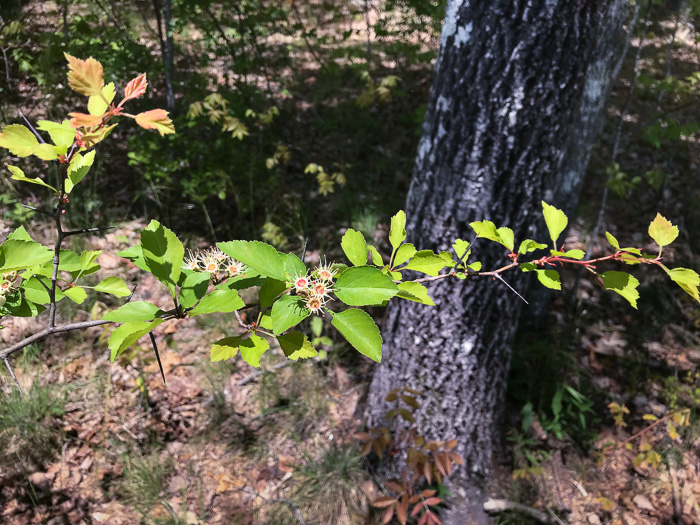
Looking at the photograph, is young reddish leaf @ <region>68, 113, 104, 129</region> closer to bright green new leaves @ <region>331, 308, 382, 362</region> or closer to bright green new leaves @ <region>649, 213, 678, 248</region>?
bright green new leaves @ <region>331, 308, 382, 362</region>

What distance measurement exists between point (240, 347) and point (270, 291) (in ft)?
0.29

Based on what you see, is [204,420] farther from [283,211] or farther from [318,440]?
[283,211]

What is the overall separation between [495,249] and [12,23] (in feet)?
11.9

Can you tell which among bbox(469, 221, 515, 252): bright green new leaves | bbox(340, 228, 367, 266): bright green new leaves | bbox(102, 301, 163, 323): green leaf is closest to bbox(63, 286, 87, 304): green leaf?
bbox(102, 301, 163, 323): green leaf

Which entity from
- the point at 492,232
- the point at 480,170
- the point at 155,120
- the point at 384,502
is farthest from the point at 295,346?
the point at 384,502

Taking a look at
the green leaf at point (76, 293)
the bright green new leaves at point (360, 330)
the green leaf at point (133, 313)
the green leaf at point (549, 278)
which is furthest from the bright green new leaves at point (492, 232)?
the green leaf at point (76, 293)

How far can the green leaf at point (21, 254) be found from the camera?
58cm

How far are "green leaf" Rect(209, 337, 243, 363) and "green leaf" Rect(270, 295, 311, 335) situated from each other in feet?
0.25

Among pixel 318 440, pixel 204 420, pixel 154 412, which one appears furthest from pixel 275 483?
pixel 154 412

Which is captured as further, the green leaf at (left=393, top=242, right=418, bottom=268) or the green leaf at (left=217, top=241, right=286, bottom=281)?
the green leaf at (left=393, top=242, right=418, bottom=268)

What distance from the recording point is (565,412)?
232 centimetres

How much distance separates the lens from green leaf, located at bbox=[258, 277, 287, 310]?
0.59 metres

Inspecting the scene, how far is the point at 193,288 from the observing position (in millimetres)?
624

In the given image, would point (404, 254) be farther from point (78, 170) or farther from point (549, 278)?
point (78, 170)
